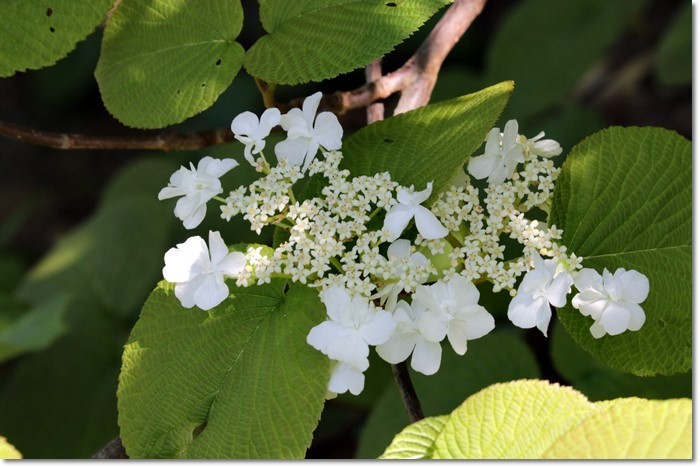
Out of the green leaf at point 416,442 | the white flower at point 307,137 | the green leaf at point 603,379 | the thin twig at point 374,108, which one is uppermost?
the white flower at point 307,137

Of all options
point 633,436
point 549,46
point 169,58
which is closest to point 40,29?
point 169,58

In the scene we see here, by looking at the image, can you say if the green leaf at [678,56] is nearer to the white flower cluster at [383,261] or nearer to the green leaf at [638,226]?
the green leaf at [638,226]

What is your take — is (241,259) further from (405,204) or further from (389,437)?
(389,437)

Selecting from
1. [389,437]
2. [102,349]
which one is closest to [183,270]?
[389,437]

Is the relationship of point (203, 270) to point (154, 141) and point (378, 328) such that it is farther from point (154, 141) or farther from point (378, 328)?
point (154, 141)

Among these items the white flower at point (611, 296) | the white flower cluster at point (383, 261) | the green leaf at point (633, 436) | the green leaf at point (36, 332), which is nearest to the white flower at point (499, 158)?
the white flower cluster at point (383, 261)

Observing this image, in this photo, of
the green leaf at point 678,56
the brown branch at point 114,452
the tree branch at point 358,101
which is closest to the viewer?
the brown branch at point 114,452

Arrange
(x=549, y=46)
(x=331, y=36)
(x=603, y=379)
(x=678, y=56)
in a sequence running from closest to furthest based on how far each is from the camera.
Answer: (x=331, y=36) → (x=603, y=379) → (x=678, y=56) → (x=549, y=46)

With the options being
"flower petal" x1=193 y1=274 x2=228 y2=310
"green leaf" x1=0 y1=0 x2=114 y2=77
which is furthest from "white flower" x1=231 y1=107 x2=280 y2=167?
"green leaf" x1=0 y1=0 x2=114 y2=77
